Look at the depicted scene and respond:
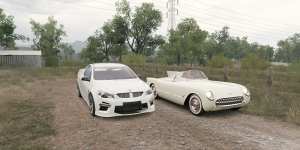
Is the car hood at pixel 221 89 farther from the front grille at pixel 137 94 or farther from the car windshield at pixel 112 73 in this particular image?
the car windshield at pixel 112 73

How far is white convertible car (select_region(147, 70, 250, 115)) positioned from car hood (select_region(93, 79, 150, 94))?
1391 millimetres

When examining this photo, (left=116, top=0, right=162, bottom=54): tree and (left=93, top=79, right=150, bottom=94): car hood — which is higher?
(left=116, top=0, right=162, bottom=54): tree

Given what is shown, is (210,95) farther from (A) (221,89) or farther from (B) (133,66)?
(B) (133,66)

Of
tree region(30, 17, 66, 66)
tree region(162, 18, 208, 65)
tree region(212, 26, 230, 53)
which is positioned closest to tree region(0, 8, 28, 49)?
tree region(30, 17, 66, 66)

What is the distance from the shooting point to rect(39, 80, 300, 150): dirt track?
4.42m

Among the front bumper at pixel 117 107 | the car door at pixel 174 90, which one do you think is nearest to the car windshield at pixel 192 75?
the car door at pixel 174 90

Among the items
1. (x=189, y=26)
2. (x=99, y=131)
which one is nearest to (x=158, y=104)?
(x=99, y=131)

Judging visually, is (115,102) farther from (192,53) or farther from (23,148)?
(192,53)

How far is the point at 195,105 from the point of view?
21.8 feet

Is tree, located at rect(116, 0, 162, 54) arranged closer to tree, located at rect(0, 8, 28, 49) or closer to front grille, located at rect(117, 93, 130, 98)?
tree, located at rect(0, 8, 28, 49)

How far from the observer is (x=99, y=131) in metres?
5.12

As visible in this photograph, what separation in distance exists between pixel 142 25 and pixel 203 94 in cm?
3542

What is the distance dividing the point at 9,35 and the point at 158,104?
38303 mm

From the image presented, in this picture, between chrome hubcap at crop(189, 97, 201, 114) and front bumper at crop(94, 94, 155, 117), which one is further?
chrome hubcap at crop(189, 97, 201, 114)
